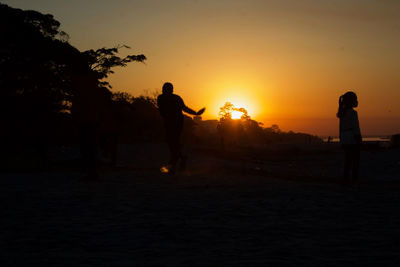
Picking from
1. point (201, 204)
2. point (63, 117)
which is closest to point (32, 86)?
point (63, 117)

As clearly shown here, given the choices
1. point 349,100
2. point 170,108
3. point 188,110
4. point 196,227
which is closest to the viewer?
point 196,227

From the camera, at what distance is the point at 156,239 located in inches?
191

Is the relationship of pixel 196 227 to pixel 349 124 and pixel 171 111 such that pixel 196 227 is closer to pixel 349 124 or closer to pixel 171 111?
pixel 349 124

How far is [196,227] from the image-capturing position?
551 cm

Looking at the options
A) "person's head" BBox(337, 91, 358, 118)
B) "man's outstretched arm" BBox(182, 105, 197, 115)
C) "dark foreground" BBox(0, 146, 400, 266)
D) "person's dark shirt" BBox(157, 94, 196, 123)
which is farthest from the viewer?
A: "man's outstretched arm" BBox(182, 105, 197, 115)

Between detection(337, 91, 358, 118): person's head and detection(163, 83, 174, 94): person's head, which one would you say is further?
detection(163, 83, 174, 94): person's head

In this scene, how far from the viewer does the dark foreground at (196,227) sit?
410cm

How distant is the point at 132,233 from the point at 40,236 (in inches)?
36.7

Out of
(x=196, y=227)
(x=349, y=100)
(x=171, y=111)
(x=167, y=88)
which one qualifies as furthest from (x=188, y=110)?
(x=196, y=227)

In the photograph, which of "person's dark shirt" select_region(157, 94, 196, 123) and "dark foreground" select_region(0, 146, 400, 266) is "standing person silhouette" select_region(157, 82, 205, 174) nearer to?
"person's dark shirt" select_region(157, 94, 196, 123)

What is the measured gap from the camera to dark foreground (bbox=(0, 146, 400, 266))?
4.10 metres

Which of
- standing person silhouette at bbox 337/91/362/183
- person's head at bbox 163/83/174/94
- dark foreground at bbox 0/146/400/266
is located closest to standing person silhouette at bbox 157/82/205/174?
person's head at bbox 163/83/174/94

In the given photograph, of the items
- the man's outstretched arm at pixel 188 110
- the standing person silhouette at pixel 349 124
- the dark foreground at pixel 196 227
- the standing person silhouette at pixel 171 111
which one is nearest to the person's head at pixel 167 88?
the standing person silhouette at pixel 171 111

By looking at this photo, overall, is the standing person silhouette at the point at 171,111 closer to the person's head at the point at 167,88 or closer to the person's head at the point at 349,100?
the person's head at the point at 167,88
